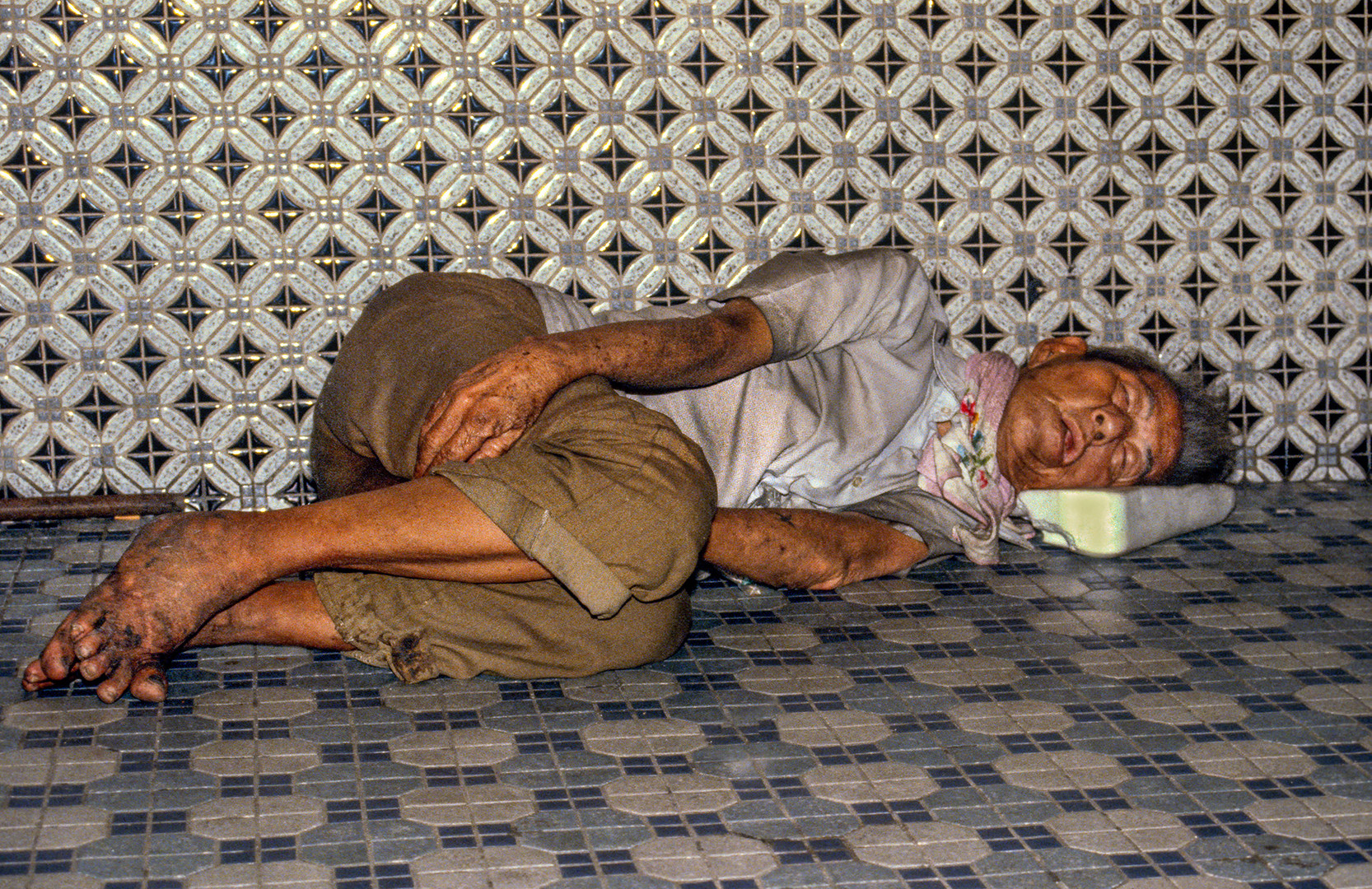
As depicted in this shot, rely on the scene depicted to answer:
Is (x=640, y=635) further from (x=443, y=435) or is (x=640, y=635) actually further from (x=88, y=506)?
(x=88, y=506)

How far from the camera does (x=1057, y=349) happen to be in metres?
3.14

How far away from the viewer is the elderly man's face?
301cm

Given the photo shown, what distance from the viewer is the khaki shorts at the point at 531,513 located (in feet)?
7.02

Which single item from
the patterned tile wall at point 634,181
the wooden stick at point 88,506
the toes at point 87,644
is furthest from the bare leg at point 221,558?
the patterned tile wall at point 634,181

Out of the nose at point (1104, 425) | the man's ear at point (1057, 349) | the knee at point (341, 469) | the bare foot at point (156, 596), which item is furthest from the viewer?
the man's ear at point (1057, 349)

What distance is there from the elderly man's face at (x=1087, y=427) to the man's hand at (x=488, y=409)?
107cm

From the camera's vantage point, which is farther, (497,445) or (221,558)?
(497,445)

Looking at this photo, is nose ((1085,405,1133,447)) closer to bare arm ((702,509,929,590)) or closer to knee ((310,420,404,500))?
bare arm ((702,509,929,590))

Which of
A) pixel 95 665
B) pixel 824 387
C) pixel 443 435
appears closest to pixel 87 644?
pixel 95 665

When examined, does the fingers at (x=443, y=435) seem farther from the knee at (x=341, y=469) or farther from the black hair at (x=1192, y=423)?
the black hair at (x=1192, y=423)

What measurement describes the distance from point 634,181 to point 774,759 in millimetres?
1793

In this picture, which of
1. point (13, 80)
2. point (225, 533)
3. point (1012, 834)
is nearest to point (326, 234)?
point (13, 80)

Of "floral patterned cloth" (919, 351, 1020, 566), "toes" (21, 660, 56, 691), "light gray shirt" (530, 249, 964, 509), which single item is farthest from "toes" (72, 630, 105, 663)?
"floral patterned cloth" (919, 351, 1020, 566)

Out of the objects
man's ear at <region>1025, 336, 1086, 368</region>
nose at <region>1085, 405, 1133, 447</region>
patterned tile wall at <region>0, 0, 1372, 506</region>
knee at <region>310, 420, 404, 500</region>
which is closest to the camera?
knee at <region>310, 420, 404, 500</region>
